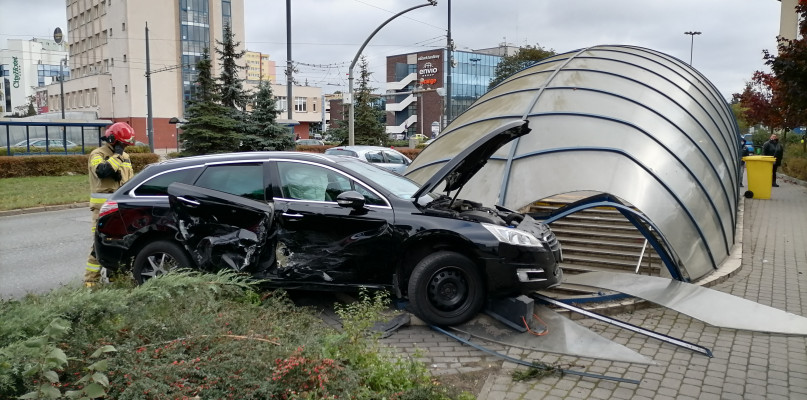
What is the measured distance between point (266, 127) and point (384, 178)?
22263 millimetres

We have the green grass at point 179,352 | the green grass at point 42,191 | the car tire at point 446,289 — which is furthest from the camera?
the green grass at point 42,191

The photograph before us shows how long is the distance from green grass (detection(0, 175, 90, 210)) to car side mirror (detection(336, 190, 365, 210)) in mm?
13140

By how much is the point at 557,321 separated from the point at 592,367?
93cm

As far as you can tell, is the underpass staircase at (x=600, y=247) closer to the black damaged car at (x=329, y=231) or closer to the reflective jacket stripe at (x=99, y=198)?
the black damaged car at (x=329, y=231)

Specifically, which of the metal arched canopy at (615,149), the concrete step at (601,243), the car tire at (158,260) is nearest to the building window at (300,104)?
the metal arched canopy at (615,149)

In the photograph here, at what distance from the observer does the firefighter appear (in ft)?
24.2

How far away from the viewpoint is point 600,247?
9.92 meters

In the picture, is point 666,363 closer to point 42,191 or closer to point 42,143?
point 42,191

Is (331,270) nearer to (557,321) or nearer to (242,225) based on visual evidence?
(242,225)

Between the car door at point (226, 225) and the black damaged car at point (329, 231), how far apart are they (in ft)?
0.03

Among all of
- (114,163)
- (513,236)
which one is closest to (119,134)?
(114,163)

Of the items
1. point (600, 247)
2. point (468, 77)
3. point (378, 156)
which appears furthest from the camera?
point (468, 77)

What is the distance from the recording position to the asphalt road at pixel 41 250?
829cm

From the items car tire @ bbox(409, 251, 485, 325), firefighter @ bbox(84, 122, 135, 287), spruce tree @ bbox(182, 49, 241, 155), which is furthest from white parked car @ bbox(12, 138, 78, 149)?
car tire @ bbox(409, 251, 485, 325)
